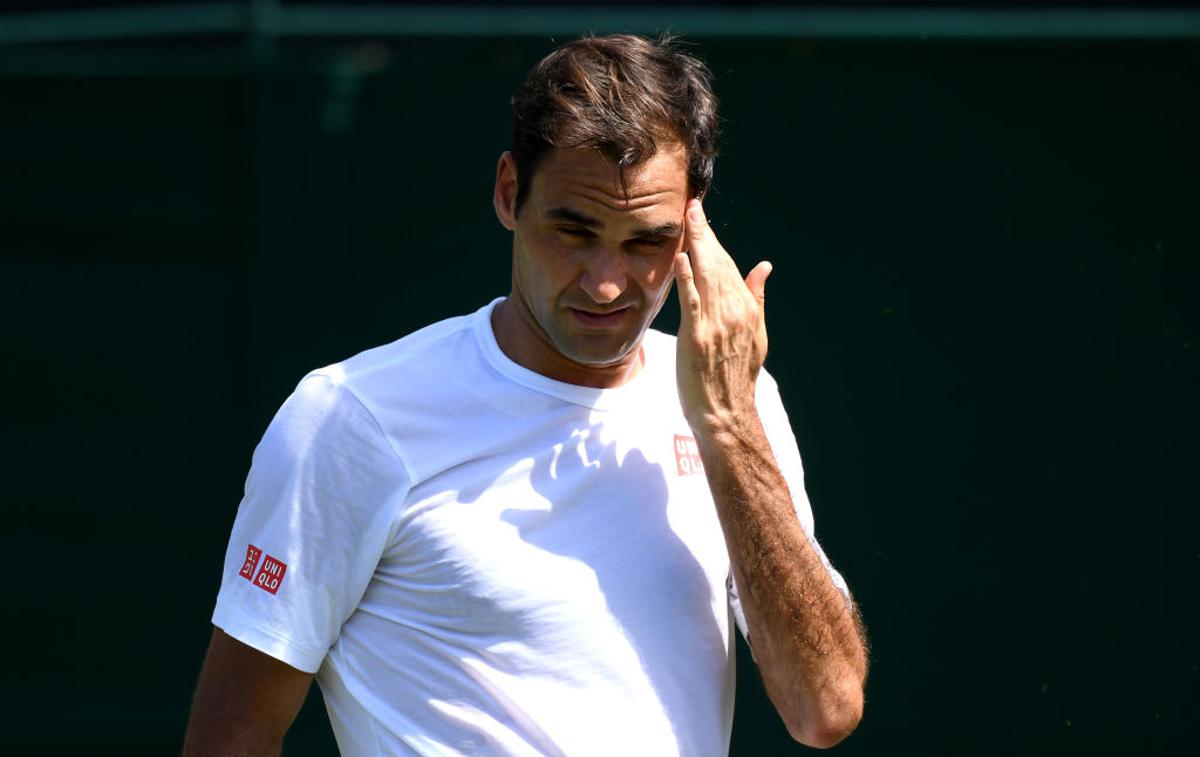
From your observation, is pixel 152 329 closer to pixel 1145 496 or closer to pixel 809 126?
pixel 809 126

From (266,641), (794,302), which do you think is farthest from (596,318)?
(794,302)

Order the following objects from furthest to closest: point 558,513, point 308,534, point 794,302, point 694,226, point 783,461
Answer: point 794,302
point 783,461
point 694,226
point 558,513
point 308,534

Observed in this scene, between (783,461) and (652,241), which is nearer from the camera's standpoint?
(652,241)

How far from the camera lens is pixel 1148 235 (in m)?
3.68

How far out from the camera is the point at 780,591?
2.17 metres

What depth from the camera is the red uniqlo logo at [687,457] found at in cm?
231

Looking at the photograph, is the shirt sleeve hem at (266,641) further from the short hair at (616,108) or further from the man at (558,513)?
the short hair at (616,108)

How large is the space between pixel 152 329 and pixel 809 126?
1.57 m

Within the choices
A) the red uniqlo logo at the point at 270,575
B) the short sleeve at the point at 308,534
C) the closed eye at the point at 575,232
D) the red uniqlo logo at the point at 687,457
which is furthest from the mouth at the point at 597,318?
the red uniqlo logo at the point at 270,575

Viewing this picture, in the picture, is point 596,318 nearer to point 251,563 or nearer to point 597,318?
point 597,318

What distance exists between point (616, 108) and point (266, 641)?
0.86 m

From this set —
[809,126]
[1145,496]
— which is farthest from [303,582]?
[1145,496]

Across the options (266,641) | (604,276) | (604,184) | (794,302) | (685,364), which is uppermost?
(604,184)

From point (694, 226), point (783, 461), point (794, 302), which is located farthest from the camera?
point (794, 302)
